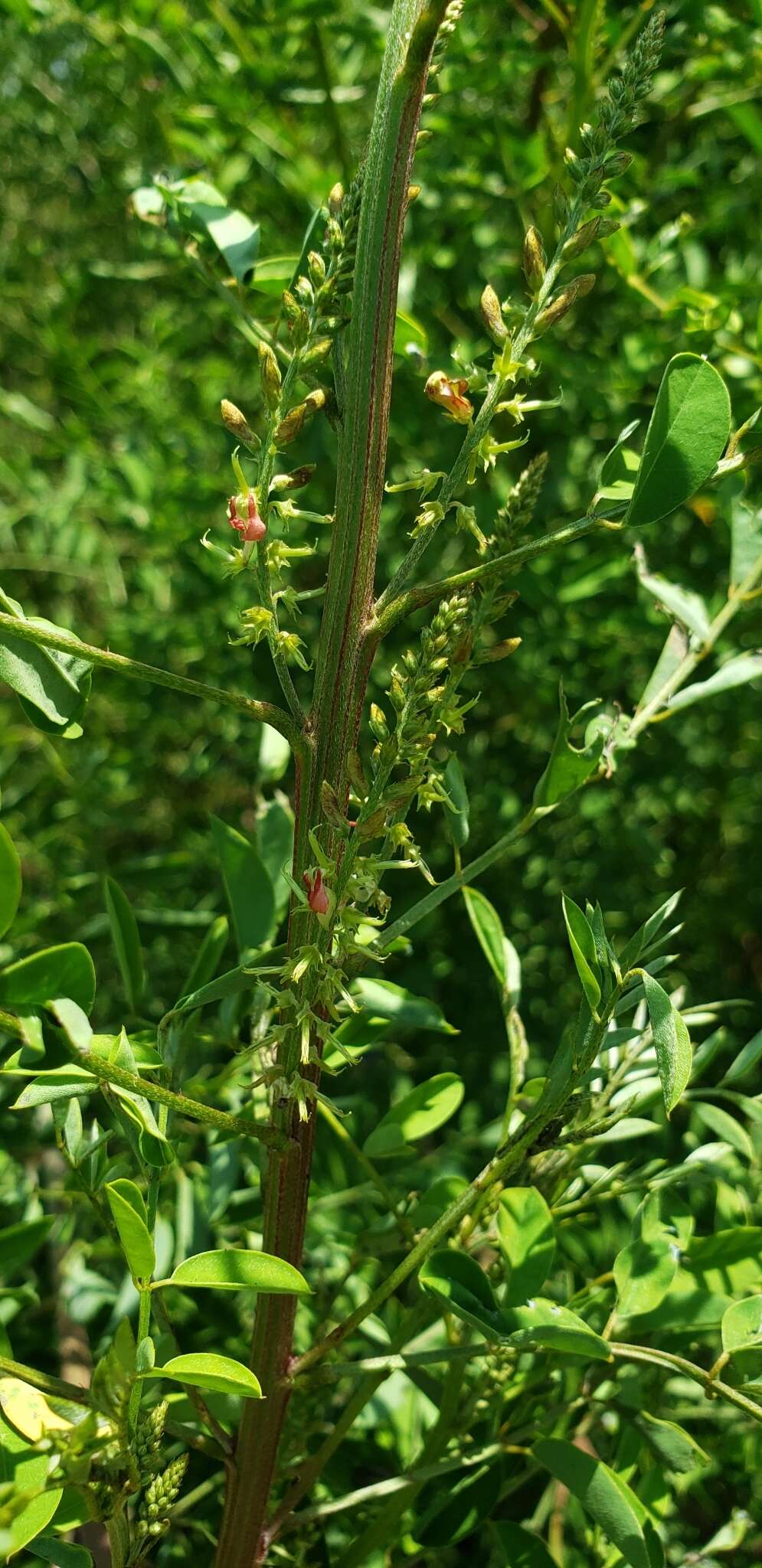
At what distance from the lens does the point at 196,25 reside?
3.46 ft

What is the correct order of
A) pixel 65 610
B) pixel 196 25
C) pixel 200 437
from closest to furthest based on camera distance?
pixel 196 25
pixel 200 437
pixel 65 610

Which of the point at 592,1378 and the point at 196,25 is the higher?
the point at 196,25

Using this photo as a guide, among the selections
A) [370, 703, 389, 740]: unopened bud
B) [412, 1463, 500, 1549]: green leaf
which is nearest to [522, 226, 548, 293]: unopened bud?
[370, 703, 389, 740]: unopened bud

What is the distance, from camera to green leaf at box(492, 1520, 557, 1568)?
49cm

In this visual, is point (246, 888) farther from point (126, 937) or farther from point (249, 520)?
point (249, 520)

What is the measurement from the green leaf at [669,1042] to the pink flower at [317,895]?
10cm

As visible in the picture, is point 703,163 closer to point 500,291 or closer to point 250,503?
point 500,291

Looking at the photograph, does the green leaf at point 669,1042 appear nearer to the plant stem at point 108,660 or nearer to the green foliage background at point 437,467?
the plant stem at point 108,660

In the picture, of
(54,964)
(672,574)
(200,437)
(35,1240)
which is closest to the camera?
(54,964)

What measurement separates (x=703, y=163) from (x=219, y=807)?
0.68 m

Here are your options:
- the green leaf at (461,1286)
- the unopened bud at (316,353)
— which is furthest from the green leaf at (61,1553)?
the unopened bud at (316,353)

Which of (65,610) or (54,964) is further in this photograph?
(65,610)

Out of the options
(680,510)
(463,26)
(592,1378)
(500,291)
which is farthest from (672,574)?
(592,1378)

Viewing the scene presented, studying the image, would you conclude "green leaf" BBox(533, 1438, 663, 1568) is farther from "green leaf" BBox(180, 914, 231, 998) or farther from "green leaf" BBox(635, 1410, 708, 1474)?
"green leaf" BBox(180, 914, 231, 998)
